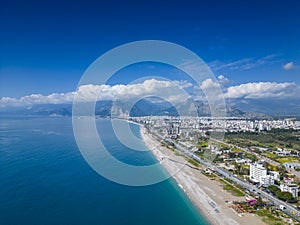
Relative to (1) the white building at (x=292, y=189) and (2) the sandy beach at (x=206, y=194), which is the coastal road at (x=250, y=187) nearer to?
(1) the white building at (x=292, y=189)

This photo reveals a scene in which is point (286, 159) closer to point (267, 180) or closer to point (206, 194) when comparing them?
point (267, 180)

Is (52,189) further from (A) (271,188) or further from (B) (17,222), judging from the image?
(A) (271,188)

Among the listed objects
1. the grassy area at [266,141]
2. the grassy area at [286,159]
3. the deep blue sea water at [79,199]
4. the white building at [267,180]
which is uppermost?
the grassy area at [266,141]

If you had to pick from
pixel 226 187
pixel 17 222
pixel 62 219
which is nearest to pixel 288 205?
pixel 226 187

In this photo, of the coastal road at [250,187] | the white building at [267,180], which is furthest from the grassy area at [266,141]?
the white building at [267,180]

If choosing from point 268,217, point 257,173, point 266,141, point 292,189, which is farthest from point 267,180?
point 266,141
